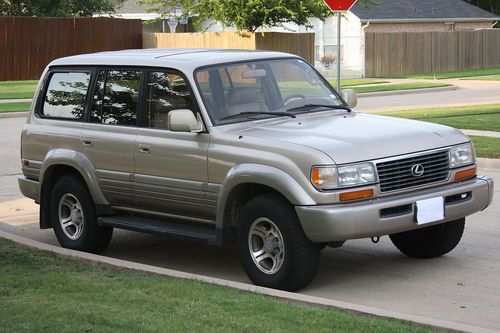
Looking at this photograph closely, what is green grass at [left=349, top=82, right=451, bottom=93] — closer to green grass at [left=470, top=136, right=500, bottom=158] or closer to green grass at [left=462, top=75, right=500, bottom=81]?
green grass at [left=462, top=75, right=500, bottom=81]

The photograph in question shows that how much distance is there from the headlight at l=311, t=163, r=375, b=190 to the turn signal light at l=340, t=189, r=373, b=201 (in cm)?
6

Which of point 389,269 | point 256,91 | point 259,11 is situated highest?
point 259,11

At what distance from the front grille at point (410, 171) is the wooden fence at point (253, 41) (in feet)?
99.9

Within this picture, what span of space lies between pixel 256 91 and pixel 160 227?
141 centimetres

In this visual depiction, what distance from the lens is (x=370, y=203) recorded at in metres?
7.56

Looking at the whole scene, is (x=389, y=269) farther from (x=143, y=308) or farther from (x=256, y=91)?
(x=143, y=308)

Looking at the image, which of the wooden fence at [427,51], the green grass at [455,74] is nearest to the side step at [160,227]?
the green grass at [455,74]

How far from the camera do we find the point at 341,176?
7.50 metres

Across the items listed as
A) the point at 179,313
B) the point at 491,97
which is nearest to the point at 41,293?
the point at 179,313

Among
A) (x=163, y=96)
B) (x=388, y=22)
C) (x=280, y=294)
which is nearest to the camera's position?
(x=280, y=294)

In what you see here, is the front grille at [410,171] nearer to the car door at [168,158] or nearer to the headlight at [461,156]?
the headlight at [461,156]

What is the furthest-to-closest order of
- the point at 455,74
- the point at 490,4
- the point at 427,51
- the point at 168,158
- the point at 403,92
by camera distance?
the point at 490,4, the point at 427,51, the point at 455,74, the point at 403,92, the point at 168,158

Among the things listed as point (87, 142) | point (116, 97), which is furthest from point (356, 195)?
point (87, 142)

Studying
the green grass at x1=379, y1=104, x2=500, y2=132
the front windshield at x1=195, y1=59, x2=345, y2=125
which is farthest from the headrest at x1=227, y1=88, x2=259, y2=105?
the green grass at x1=379, y1=104, x2=500, y2=132
